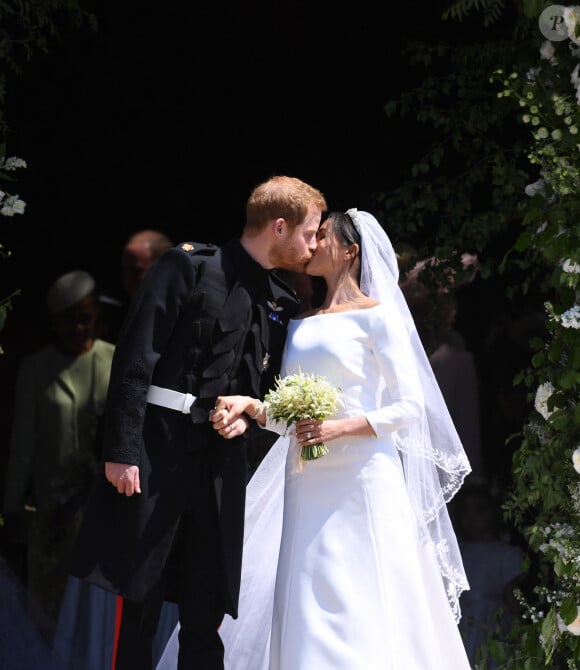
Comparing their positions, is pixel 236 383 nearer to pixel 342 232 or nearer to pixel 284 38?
pixel 342 232

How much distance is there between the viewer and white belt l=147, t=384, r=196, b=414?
12.8 feet

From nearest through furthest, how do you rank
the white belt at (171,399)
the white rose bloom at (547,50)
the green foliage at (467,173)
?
the white belt at (171,399) → the white rose bloom at (547,50) → the green foliage at (467,173)

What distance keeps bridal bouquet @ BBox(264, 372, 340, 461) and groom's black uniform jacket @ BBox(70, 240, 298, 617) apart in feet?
0.78

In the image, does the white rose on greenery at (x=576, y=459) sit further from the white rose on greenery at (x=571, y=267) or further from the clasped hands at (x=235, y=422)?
the clasped hands at (x=235, y=422)

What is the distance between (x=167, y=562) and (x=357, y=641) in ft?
2.43

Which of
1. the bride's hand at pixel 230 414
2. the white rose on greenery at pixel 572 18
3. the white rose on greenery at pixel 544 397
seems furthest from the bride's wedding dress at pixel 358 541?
the white rose on greenery at pixel 572 18

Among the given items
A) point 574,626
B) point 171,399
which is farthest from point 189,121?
point 574,626

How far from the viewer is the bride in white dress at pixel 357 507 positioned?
12.5ft

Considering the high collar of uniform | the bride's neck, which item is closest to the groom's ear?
the high collar of uniform

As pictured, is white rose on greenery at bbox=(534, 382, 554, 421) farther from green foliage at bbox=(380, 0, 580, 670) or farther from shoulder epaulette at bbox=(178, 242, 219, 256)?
shoulder epaulette at bbox=(178, 242, 219, 256)

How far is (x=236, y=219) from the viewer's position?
19.5 ft

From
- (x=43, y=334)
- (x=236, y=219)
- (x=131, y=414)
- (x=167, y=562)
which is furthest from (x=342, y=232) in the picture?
(x=43, y=334)

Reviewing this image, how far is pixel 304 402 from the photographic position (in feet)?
12.3

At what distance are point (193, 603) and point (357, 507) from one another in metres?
0.67
